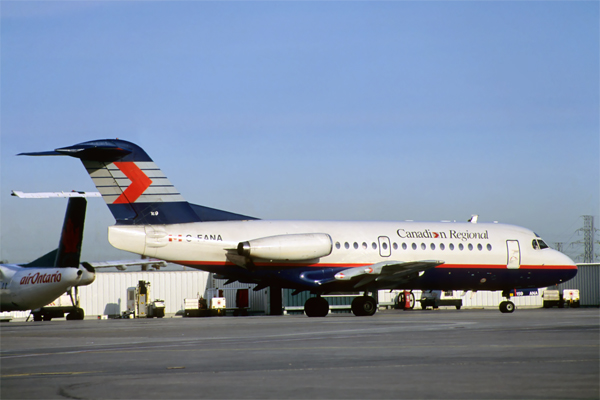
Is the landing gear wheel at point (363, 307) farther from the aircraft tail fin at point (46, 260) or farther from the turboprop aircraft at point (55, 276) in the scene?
the aircraft tail fin at point (46, 260)

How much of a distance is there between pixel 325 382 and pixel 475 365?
8.62ft

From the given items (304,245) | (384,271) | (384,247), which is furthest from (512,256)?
(304,245)

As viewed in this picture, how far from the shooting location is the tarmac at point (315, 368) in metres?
7.84

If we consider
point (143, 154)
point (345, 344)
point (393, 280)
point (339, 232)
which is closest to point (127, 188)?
point (143, 154)

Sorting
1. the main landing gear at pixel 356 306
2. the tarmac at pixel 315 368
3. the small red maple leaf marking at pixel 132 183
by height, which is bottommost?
the main landing gear at pixel 356 306

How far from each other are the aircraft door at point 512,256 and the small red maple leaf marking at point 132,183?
17.6 m

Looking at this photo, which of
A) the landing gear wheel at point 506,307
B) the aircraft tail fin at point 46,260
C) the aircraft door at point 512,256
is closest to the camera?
the aircraft door at point 512,256

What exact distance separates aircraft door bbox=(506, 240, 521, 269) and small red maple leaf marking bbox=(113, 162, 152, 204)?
17.6m

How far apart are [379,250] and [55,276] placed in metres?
16.1

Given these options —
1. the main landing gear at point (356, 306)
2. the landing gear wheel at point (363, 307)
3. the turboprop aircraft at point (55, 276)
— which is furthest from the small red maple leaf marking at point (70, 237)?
the landing gear wheel at point (363, 307)

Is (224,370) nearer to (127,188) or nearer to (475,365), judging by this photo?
(475,365)

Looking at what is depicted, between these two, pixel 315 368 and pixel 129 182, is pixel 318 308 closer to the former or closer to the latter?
pixel 129 182

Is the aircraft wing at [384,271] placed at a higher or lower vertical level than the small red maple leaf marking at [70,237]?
lower

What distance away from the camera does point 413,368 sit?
9820mm
